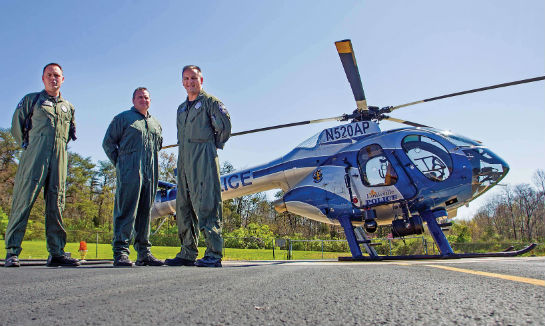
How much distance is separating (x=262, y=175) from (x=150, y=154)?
17.2 ft

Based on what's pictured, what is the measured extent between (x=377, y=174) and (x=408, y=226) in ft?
4.39

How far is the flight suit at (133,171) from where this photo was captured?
347 cm

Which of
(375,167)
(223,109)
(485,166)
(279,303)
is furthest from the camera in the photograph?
(375,167)

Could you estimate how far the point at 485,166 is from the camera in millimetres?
7250

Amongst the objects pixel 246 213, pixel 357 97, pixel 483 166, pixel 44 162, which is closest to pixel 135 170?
pixel 44 162

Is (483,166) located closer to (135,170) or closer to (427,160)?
(427,160)

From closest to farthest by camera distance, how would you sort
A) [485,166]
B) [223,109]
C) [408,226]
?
[223,109], [485,166], [408,226]

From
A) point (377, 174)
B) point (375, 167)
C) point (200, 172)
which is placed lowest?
point (200, 172)

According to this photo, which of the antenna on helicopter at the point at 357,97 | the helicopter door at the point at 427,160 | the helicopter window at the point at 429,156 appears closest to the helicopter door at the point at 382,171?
the helicopter door at the point at 427,160

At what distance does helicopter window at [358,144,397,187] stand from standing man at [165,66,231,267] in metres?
4.97

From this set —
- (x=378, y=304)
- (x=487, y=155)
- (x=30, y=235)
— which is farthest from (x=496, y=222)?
(x=378, y=304)

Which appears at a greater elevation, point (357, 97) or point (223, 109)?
point (357, 97)

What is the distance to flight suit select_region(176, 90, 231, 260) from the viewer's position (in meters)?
3.29

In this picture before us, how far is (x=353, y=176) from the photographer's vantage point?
7.86 m
